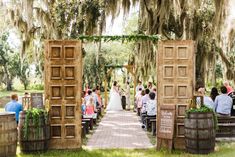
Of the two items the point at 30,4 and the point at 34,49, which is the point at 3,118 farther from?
the point at 34,49

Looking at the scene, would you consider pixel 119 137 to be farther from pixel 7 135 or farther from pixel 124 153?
pixel 7 135

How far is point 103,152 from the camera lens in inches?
363

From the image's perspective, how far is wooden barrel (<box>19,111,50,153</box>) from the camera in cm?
889

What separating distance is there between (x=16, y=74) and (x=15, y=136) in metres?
54.4

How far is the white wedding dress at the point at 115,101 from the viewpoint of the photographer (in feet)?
74.8

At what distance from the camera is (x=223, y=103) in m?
11.3

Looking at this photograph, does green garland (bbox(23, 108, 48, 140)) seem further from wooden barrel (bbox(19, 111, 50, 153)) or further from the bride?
the bride

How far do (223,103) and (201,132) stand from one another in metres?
2.77

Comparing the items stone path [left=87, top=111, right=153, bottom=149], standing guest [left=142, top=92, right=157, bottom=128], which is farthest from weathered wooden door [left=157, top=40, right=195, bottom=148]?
standing guest [left=142, top=92, right=157, bottom=128]

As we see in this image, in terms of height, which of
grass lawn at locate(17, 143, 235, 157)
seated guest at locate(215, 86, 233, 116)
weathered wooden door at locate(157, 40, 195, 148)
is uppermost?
weathered wooden door at locate(157, 40, 195, 148)

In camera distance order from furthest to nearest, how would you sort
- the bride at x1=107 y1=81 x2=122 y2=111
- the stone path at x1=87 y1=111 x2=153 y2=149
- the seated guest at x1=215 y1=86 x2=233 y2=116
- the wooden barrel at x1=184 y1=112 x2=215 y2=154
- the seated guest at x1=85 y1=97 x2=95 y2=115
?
1. the bride at x1=107 y1=81 x2=122 y2=111
2. the seated guest at x1=85 y1=97 x2=95 y2=115
3. the seated guest at x1=215 y1=86 x2=233 y2=116
4. the stone path at x1=87 y1=111 x2=153 y2=149
5. the wooden barrel at x1=184 y1=112 x2=215 y2=154

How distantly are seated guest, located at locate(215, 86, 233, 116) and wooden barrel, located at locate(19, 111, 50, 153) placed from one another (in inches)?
190

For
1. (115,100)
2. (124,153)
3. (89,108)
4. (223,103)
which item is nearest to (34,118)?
(124,153)

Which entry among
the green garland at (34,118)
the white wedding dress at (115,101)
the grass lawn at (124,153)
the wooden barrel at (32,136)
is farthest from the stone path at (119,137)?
the white wedding dress at (115,101)
